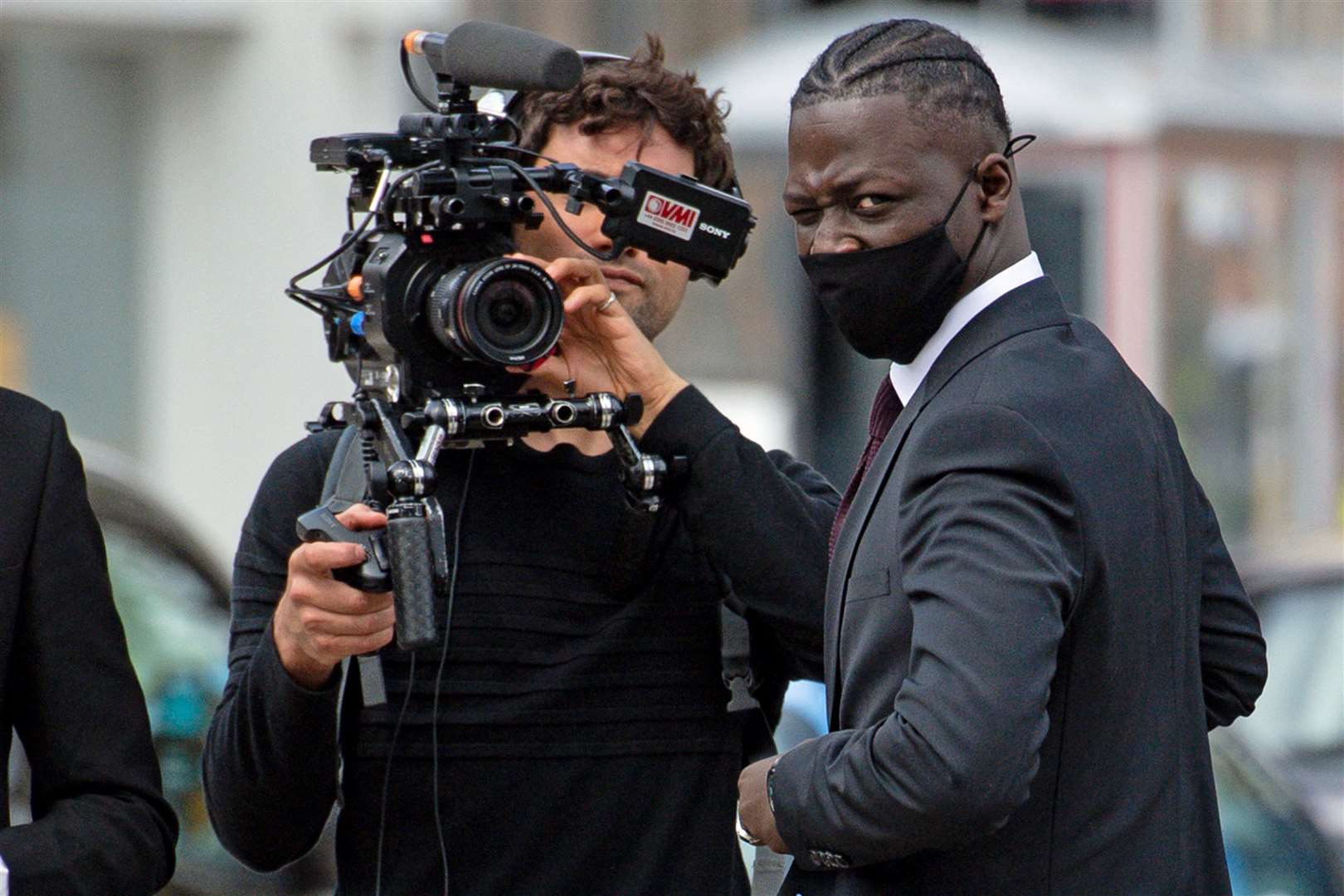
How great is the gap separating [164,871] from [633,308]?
0.91 meters

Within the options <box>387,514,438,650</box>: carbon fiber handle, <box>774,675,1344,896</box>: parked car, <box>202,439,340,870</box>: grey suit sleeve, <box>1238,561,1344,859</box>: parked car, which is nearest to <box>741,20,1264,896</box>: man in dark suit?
<box>387,514,438,650</box>: carbon fiber handle

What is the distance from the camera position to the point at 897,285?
2229mm

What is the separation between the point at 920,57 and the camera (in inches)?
87.4

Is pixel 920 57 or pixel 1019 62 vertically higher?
pixel 920 57

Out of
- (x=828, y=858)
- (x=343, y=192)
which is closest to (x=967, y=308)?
(x=828, y=858)

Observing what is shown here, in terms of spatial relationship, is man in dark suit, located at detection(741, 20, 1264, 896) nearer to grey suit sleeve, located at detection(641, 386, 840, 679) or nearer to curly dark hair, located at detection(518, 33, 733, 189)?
grey suit sleeve, located at detection(641, 386, 840, 679)

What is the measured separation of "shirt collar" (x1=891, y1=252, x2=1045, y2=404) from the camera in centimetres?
225

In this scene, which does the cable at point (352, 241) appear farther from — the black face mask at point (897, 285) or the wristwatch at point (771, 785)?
the wristwatch at point (771, 785)

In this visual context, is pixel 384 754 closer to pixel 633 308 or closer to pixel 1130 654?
pixel 633 308

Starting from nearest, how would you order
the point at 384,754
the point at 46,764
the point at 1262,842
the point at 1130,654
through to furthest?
1. the point at 1130,654
2. the point at 46,764
3. the point at 384,754
4. the point at 1262,842

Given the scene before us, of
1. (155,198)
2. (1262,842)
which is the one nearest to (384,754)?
(1262,842)

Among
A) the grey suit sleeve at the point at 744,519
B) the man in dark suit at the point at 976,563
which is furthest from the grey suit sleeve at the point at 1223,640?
the grey suit sleeve at the point at 744,519

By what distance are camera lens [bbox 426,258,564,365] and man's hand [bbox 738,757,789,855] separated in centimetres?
57

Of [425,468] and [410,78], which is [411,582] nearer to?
[425,468]
